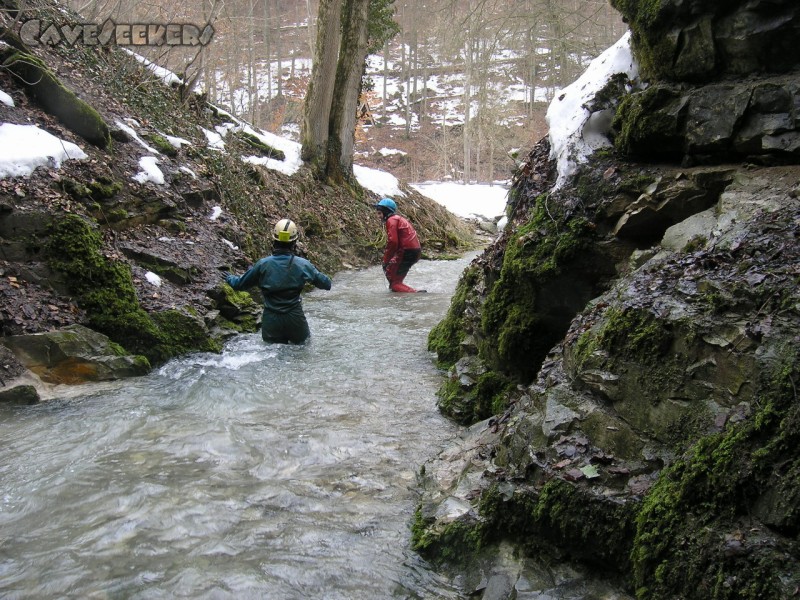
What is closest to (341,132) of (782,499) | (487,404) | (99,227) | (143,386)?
(99,227)

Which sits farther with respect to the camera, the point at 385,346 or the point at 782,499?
the point at 385,346

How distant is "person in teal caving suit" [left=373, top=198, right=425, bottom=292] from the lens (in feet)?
38.1

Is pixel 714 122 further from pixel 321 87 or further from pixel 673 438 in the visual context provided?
pixel 321 87

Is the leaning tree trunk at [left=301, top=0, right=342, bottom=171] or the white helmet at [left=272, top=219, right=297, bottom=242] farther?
the leaning tree trunk at [left=301, top=0, right=342, bottom=171]

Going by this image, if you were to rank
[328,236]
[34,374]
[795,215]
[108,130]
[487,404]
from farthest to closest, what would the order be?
[328,236] → [108,130] → [34,374] → [487,404] → [795,215]

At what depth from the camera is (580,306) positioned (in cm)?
453

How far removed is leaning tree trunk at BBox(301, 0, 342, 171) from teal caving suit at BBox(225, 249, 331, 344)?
29.7 feet

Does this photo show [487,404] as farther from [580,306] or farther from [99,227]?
[99,227]

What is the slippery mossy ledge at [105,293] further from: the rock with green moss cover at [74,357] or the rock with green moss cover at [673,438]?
the rock with green moss cover at [673,438]

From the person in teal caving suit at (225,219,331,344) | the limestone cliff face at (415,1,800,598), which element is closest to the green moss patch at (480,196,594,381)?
the limestone cliff face at (415,1,800,598)

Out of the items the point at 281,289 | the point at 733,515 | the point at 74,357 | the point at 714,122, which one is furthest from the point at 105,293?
the point at 733,515

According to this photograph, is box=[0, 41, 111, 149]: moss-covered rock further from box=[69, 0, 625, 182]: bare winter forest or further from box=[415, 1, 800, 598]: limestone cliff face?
box=[69, 0, 625, 182]: bare winter forest

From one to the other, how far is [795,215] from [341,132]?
48.6 ft

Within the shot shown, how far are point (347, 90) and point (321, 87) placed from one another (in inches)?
33.1
